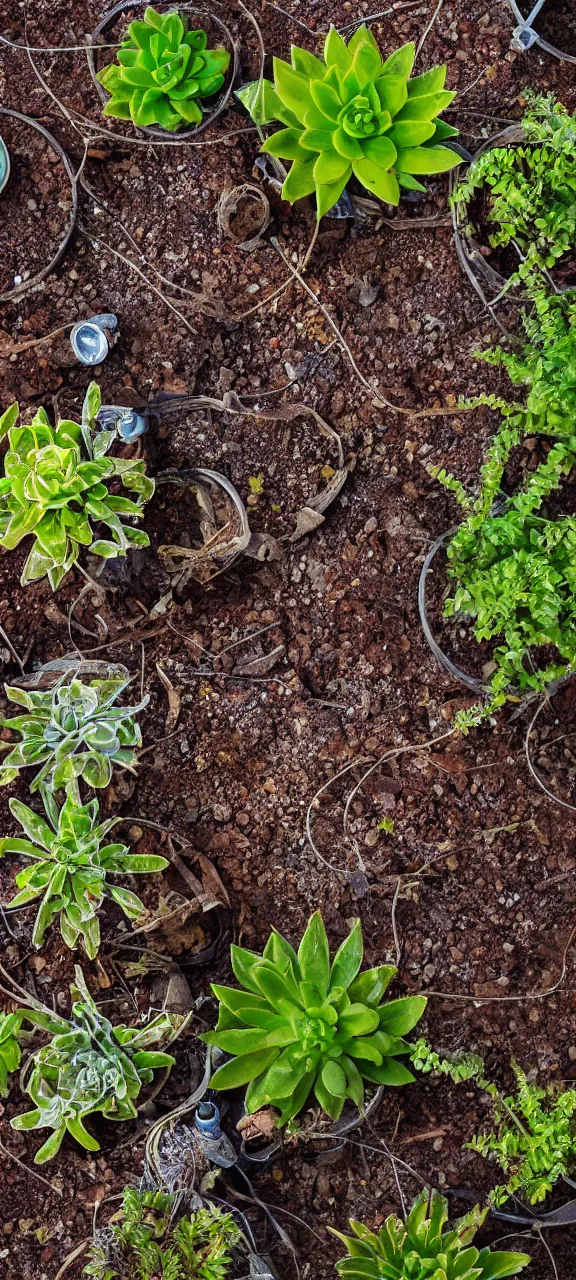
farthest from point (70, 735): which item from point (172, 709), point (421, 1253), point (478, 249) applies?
point (478, 249)

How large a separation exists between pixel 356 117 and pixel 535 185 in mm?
409

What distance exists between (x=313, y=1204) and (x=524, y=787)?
Result: 3.34ft

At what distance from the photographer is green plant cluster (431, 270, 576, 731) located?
6.57ft

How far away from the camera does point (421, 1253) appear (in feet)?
6.26

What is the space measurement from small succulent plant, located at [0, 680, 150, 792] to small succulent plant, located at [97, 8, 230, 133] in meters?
1.31

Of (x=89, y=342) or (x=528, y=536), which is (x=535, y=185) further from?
(x=89, y=342)

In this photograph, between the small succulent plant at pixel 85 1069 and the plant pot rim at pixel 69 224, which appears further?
the plant pot rim at pixel 69 224

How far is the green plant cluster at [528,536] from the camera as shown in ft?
6.57

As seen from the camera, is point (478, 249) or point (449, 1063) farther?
point (478, 249)

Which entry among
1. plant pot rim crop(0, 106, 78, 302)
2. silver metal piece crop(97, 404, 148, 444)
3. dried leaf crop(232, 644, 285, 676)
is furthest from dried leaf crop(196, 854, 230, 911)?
plant pot rim crop(0, 106, 78, 302)

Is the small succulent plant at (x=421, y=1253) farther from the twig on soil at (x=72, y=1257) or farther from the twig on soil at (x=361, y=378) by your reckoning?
the twig on soil at (x=361, y=378)

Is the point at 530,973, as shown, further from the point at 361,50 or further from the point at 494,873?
the point at 361,50

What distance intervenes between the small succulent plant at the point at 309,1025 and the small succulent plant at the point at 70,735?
50 cm

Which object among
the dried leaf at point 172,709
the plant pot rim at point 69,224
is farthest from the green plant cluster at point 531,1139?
the plant pot rim at point 69,224
